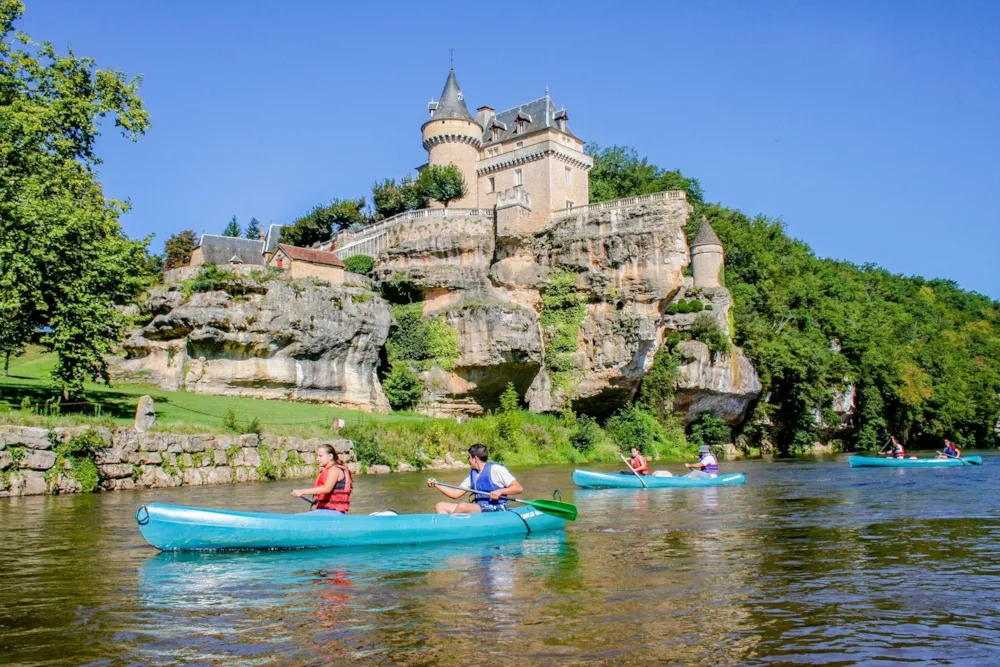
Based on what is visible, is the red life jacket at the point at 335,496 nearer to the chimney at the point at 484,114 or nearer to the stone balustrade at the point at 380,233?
the stone balustrade at the point at 380,233

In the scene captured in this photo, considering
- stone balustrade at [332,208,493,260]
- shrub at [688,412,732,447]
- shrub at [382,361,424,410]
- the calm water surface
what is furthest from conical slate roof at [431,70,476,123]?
the calm water surface

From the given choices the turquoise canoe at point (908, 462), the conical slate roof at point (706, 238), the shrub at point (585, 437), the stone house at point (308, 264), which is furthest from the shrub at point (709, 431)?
the stone house at point (308, 264)

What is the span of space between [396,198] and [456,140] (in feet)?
16.4

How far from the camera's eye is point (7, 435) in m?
17.0

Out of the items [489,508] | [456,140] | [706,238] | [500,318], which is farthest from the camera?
[456,140]

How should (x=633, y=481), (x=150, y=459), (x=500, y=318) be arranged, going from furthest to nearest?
1. (x=500, y=318)
2. (x=633, y=481)
3. (x=150, y=459)

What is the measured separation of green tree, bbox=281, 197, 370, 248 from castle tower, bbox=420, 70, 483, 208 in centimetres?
584

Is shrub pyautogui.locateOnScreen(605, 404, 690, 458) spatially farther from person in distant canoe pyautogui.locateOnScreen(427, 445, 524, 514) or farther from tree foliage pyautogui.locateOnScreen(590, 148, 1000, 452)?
person in distant canoe pyautogui.locateOnScreen(427, 445, 524, 514)

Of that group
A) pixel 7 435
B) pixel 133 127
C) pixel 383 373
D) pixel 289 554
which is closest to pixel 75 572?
pixel 289 554

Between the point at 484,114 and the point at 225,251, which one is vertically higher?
the point at 484,114

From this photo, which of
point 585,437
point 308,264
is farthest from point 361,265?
point 585,437

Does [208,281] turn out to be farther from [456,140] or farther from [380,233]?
[456,140]

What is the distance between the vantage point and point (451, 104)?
49344mm

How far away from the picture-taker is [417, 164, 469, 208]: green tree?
46469 millimetres
